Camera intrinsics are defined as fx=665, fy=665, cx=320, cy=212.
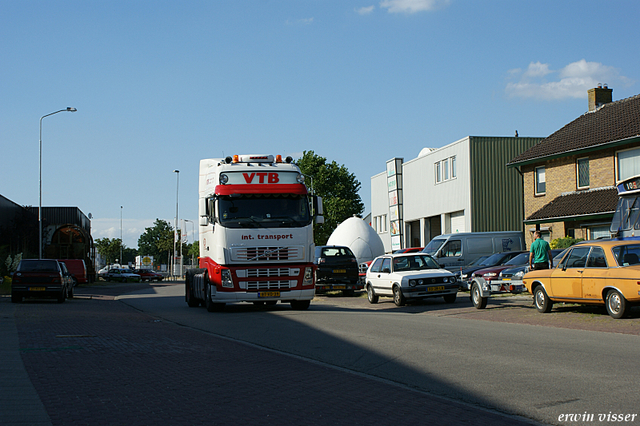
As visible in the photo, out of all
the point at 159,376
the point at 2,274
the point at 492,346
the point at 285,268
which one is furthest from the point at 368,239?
the point at 159,376

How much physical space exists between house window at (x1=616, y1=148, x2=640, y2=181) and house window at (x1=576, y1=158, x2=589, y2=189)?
2.01 metres

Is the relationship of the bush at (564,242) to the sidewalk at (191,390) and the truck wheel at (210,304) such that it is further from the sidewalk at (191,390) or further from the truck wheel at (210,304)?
the sidewalk at (191,390)

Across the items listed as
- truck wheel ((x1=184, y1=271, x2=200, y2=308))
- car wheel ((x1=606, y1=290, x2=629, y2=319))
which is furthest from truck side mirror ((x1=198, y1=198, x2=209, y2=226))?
car wheel ((x1=606, y1=290, x2=629, y2=319))

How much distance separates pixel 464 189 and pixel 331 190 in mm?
32333

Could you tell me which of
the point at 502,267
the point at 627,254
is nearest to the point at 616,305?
the point at 627,254

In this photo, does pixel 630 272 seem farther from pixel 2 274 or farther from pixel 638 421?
pixel 2 274

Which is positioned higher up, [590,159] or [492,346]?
[590,159]

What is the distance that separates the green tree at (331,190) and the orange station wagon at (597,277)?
178 feet

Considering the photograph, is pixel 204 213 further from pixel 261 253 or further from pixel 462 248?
pixel 462 248

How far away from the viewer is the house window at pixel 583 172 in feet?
101

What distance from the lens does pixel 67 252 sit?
2132 inches

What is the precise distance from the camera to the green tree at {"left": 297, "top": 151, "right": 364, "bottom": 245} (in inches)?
2783

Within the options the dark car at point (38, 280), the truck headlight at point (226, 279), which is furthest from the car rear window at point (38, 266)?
the truck headlight at point (226, 279)

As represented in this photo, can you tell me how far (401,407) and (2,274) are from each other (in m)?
36.2
